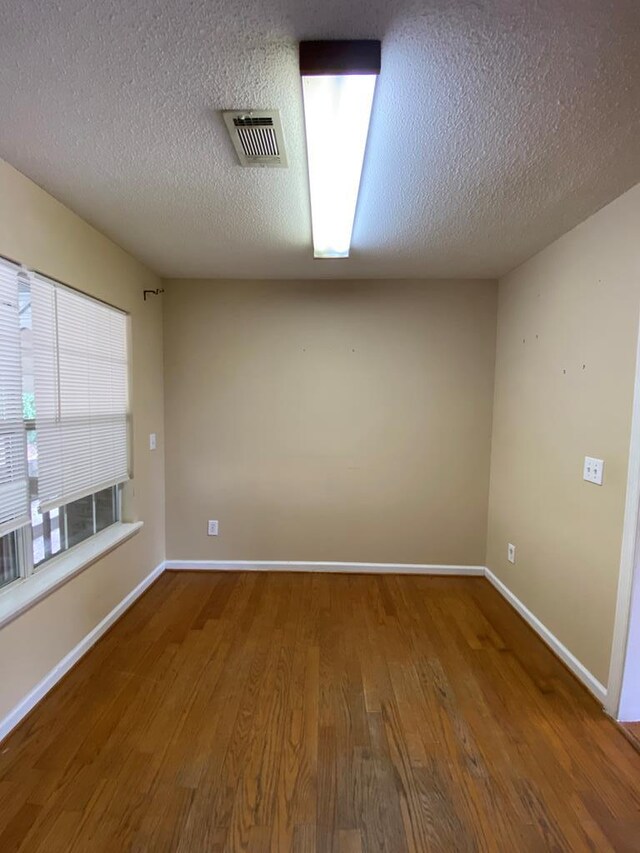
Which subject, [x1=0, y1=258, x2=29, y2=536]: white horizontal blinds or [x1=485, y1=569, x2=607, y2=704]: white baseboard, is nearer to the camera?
[x1=0, y1=258, x2=29, y2=536]: white horizontal blinds

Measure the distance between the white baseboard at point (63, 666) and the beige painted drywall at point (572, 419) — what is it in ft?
8.89

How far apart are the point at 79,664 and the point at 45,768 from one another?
63 centimetres

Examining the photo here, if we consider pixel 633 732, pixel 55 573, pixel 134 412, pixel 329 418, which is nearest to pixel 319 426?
pixel 329 418

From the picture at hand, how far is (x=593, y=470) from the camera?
74.8 inches

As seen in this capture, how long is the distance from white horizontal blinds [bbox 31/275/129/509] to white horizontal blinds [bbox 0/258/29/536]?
4.2 inches

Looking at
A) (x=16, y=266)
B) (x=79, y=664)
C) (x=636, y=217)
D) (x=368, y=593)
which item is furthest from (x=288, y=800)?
(x=636, y=217)

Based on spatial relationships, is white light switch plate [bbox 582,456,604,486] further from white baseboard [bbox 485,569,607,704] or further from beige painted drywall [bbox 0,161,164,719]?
beige painted drywall [bbox 0,161,164,719]

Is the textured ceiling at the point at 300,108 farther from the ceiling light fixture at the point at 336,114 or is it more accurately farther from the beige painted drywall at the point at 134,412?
the beige painted drywall at the point at 134,412

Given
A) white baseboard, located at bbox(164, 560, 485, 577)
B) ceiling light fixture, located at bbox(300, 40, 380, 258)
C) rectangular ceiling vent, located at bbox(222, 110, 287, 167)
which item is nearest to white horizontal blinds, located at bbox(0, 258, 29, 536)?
rectangular ceiling vent, located at bbox(222, 110, 287, 167)

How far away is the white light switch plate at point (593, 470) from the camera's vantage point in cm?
185

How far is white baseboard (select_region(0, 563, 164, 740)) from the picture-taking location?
163 cm

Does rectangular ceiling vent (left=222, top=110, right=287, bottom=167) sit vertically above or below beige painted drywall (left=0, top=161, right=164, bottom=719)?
above

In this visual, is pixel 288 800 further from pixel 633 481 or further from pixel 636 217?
pixel 636 217

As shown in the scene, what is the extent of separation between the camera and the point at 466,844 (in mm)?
1226
